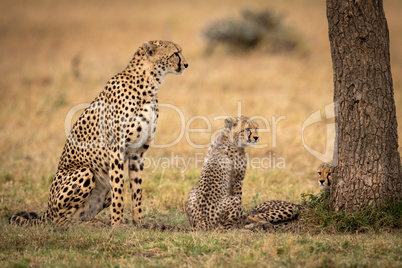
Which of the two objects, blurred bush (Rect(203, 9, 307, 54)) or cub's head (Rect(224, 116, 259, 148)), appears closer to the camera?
cub's head (Rect(224, 116, 259, 148))

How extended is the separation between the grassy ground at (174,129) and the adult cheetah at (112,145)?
432 millimetres

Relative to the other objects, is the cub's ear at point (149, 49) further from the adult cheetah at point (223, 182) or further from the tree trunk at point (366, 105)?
the tree trunk at point (366, 105)

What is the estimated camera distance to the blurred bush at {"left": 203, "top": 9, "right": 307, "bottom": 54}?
1599cm

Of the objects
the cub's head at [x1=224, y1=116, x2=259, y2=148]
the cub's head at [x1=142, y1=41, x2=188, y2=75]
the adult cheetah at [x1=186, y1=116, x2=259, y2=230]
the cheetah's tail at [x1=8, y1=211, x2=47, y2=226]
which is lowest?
the cheetah's tail at [x1=8, y1=211, x2=47, y2=226]

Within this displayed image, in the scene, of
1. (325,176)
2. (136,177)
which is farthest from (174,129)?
(325,176)

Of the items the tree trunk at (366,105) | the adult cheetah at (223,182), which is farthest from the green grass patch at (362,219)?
the adult cheetah at (223,182)

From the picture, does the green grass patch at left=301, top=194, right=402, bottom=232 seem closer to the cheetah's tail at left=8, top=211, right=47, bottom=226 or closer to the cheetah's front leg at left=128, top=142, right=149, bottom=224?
the cheetah's front leg at left=128, top=142, right=149, bottom=224

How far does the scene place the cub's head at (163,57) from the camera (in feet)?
17.8

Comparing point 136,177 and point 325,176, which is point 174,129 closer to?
point 136,177

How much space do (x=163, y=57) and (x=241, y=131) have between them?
52.1 inches

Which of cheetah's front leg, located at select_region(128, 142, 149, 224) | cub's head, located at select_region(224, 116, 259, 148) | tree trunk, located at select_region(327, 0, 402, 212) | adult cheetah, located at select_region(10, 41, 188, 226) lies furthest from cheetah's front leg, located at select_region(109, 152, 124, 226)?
tree trunk, located at select_region(327, 0, 402, 212)

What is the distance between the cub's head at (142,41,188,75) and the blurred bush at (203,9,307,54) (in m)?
10.7

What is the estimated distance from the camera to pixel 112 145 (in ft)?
17.1

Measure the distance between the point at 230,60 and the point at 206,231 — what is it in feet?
34.5
